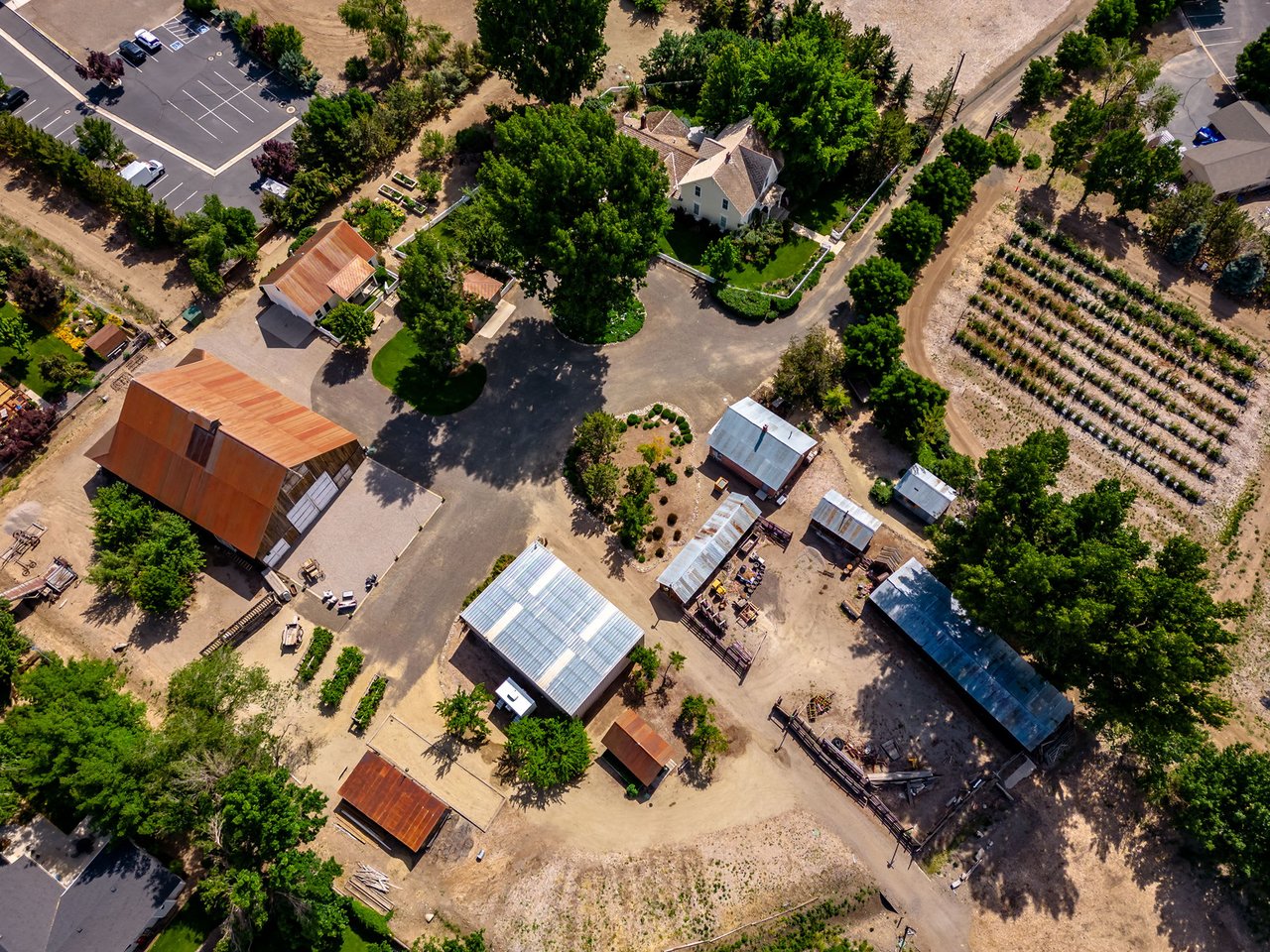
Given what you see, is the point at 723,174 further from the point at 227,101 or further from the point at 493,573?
the point at 227,101

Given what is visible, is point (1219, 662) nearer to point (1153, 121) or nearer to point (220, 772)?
point (220, 772)

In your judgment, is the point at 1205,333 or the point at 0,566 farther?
the point at 1205,333

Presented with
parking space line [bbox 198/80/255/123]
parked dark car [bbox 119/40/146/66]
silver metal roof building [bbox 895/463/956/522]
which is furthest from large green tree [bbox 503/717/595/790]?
parked dark car [bbox 119/40/146/66]

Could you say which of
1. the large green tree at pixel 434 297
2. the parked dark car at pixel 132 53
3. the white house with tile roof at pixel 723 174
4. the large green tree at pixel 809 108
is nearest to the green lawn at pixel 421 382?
the large green tree at pixel 434 297

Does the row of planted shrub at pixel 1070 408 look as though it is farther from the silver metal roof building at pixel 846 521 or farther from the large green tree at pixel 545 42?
the large green tree at pixel 545 42

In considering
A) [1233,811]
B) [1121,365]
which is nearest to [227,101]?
[1121,365]

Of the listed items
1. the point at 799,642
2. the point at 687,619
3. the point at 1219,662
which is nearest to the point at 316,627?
the point at 687,619
